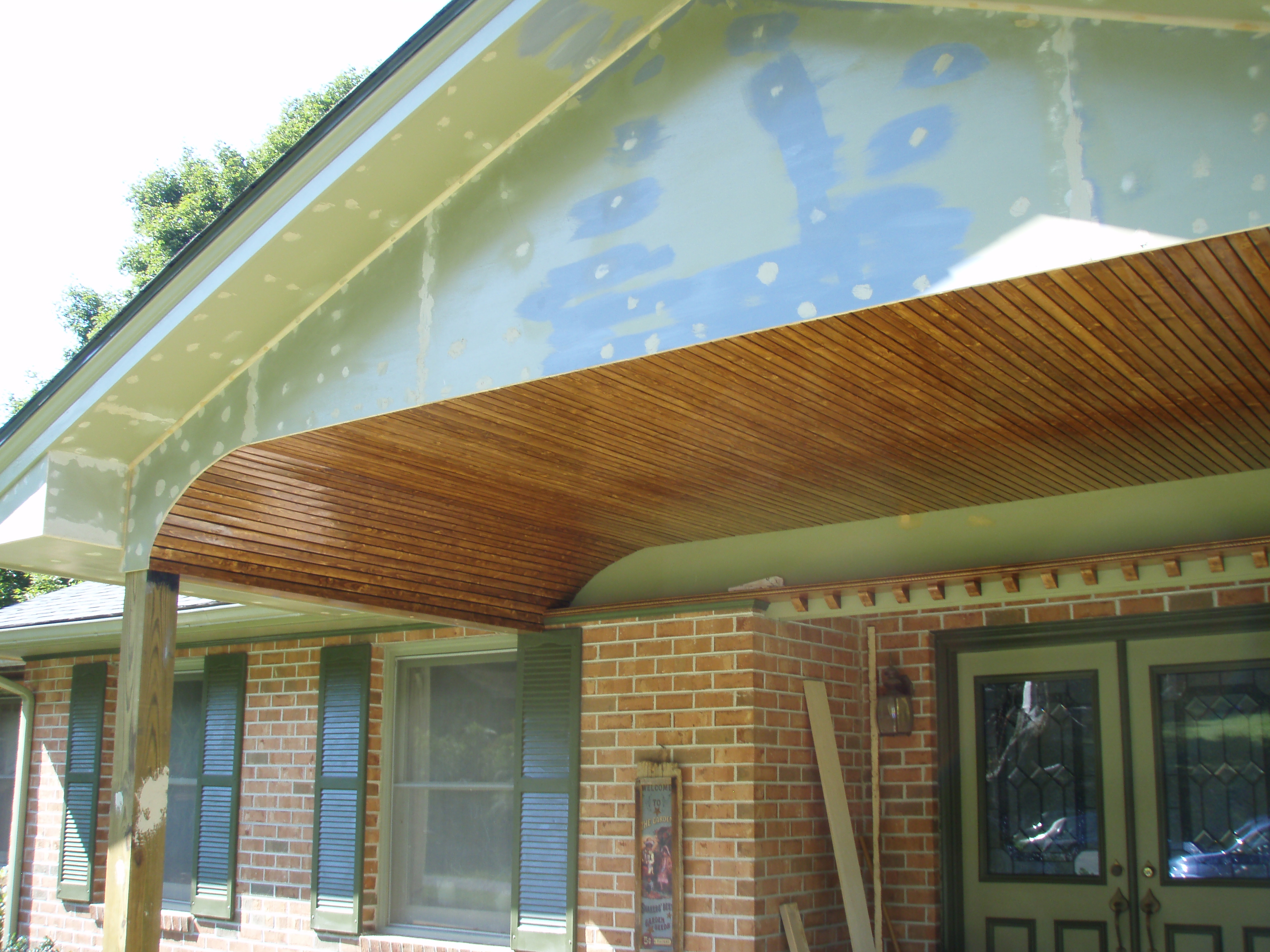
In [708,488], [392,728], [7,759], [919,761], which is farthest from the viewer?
[7,759]

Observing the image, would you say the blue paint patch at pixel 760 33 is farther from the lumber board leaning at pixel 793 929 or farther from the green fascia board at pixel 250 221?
the lumber board leaning at pixel 793 929

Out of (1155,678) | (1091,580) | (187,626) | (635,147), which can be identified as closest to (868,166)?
(635,147)

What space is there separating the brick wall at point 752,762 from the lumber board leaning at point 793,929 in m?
0.04

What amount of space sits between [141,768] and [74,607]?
5.30 meters

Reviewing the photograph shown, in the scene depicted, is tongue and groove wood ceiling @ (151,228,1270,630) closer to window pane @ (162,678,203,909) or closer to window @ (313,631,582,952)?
window @ (313,631,582,952)

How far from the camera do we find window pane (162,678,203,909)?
8078 millimetres

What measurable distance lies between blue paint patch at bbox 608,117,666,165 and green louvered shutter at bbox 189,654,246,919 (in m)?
5.47

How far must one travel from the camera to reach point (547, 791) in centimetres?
609

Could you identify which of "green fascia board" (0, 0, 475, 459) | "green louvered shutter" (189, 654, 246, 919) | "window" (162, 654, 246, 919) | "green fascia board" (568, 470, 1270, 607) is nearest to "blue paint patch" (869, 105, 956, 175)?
"green fascia board" (0, 0, 475, 459)

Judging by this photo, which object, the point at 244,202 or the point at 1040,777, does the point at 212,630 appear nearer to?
the point at 244,202

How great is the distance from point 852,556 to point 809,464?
1230mm

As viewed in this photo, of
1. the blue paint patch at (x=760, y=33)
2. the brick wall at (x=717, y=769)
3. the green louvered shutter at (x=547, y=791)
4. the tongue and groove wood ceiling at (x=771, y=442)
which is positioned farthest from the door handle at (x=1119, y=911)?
the blue paint patch at (x=760, y=33)

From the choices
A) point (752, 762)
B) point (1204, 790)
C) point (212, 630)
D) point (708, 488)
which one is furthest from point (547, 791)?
point (1204, 790)

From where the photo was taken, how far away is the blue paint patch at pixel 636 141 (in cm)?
336
